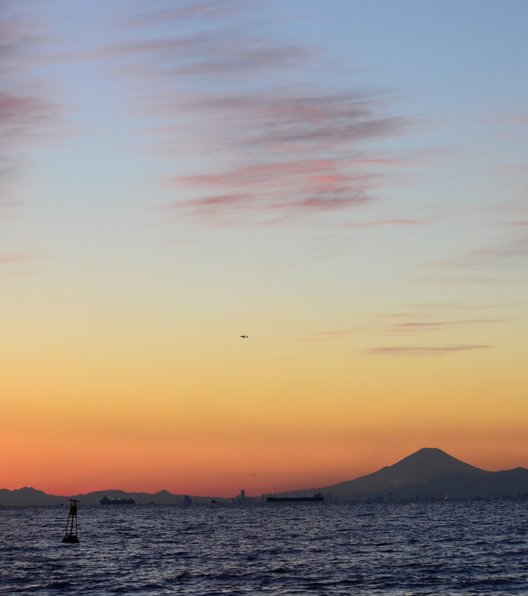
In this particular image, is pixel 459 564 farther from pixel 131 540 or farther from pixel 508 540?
pixel 131 540

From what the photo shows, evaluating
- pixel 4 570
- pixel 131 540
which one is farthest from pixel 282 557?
pixel 131 540

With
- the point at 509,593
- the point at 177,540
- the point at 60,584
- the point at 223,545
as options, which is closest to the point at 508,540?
the point at 223,545

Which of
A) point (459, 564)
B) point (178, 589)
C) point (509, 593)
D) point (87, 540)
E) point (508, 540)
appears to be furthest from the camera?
point (87, 540)

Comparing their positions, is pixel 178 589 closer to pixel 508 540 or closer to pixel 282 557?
pixel 282 557

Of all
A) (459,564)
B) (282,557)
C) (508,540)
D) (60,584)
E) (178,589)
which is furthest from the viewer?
(508,540)

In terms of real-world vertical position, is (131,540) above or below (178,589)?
above

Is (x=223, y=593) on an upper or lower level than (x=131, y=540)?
lower

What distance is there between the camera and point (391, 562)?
412ft

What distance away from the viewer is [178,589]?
9719 centimetres

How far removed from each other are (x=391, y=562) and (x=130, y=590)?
4066 centimetres

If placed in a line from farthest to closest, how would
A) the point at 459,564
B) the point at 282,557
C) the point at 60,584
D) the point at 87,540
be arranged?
the point at 87,540 → the point at 282,557 → the point at 459,564 → the point at 60,584

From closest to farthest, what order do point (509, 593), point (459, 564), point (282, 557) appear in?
1. point (509, 593)
2. point (459, 564)
3. point (282, 557)

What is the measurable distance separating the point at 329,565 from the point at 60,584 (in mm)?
34937

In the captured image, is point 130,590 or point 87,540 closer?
point 130,590
